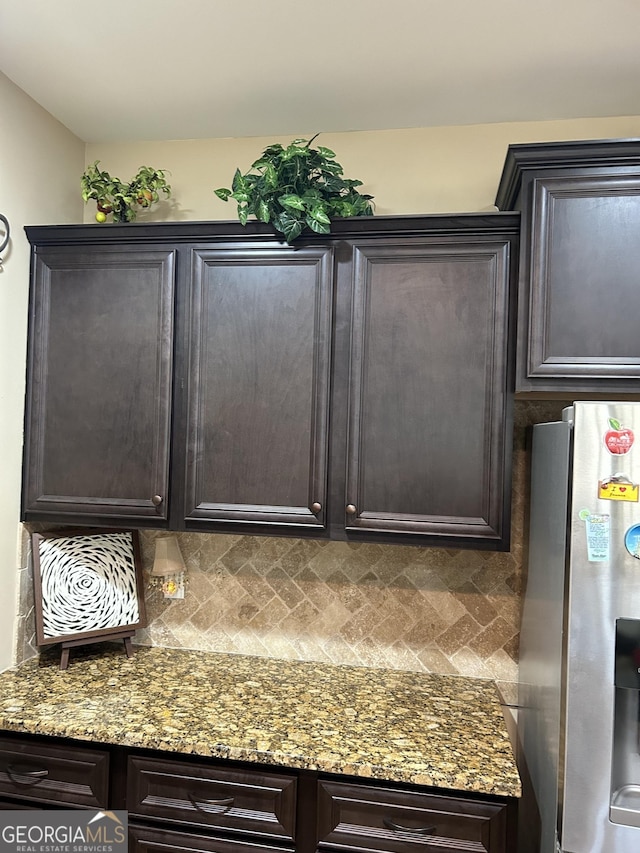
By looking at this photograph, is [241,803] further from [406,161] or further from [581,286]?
[406,161]

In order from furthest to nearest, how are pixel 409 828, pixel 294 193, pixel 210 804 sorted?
pixel 294 193, pixel 210 804, pixel 409 828

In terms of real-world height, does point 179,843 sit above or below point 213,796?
below

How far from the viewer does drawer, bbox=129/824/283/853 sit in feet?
5.36

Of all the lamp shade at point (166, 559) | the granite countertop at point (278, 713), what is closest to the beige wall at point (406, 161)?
the lamp shade at point (166, 559)

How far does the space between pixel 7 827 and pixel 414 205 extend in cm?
228

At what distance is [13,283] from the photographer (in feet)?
6.75

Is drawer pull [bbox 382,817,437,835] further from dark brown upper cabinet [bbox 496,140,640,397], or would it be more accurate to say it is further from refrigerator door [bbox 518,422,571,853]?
dark brown upper cabinet [bbox 496,140,640,397]

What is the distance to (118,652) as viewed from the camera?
226 cm

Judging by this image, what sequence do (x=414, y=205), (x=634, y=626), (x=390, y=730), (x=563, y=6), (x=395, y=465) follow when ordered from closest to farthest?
(x=634, y=626) → (x=563, y=6) → (x=390, y=730) → (x=395, y=465) → (x=414, y=205)

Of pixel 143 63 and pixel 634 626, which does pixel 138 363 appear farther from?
pixel 634 626

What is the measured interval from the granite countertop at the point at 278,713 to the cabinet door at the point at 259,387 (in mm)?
524

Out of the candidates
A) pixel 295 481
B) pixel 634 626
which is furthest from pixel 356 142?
pixel 634 626

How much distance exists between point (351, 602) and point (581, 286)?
4.18 ft

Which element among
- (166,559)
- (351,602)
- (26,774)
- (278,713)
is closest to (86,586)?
(166,559)
